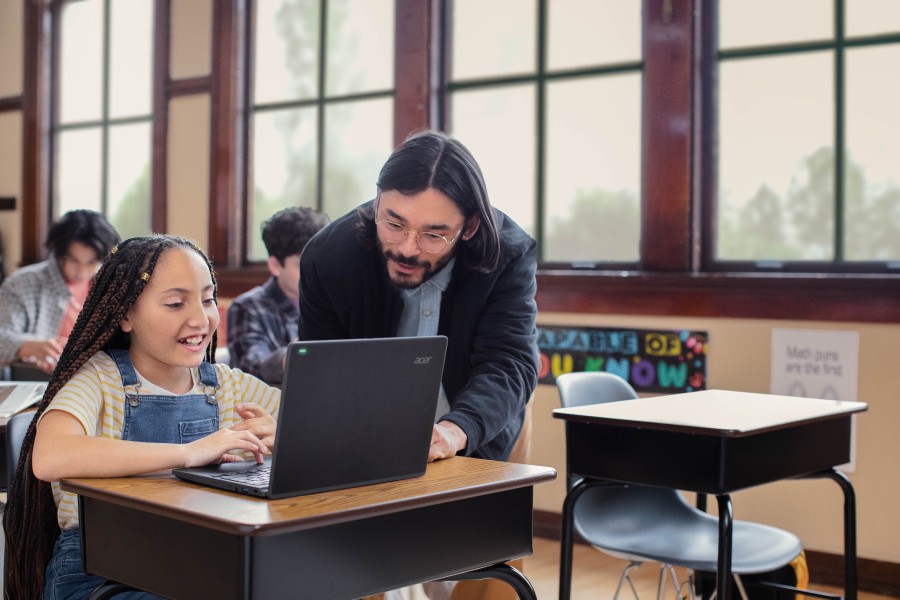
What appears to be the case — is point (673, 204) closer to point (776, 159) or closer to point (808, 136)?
point (776, 159)

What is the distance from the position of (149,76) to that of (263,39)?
40.1 inches

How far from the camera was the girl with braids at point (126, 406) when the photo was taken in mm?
1662

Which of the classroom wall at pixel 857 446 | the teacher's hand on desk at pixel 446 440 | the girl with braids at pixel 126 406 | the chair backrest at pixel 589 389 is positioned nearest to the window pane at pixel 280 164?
the classroom wall at pixel 857 446

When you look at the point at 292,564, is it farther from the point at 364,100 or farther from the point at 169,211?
the point at 169,211

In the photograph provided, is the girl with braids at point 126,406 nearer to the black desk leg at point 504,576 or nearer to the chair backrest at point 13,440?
the chair backrest at point 13,440

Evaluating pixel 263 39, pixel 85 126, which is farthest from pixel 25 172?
pixel 263 39

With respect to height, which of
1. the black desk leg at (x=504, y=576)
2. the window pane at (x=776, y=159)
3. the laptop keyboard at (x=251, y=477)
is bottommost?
the black desk leg at (x=504, y=576)

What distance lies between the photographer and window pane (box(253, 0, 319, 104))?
17.7 ft

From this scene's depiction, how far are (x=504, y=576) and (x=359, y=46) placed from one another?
382cm

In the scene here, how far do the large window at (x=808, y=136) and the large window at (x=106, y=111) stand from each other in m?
3.54

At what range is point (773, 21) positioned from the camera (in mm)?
3953

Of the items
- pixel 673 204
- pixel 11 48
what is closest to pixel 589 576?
pixel 673 204

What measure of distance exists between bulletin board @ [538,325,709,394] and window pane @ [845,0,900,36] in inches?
47.7

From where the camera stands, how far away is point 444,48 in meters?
4.86
